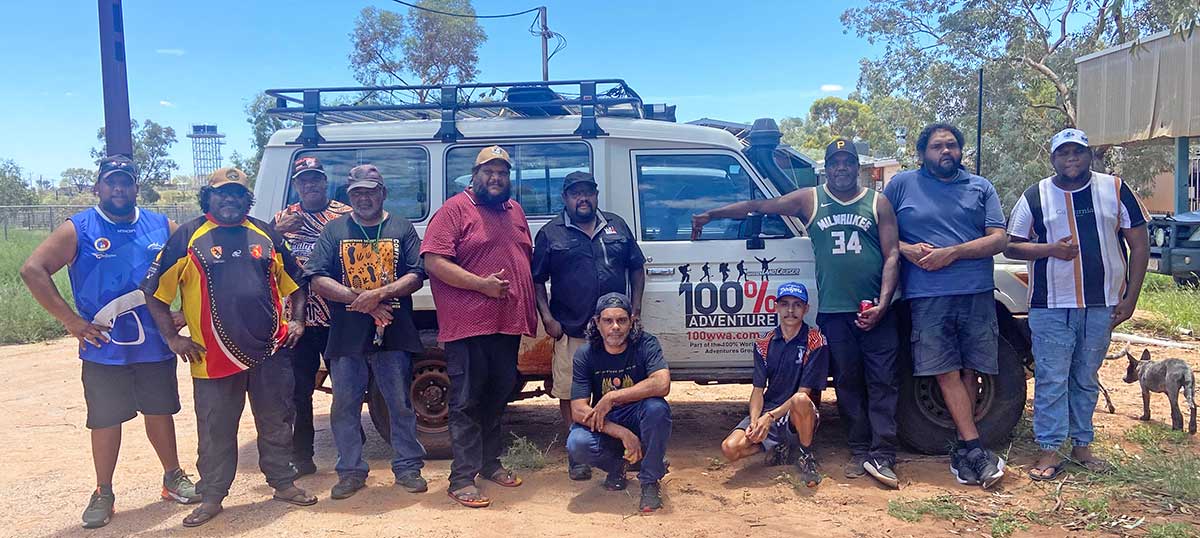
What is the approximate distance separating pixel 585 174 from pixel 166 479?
2762 millimetres

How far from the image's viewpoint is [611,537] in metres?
3.94

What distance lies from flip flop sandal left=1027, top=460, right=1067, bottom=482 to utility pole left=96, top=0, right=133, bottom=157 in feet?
25.5

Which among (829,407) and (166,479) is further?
(829,407)

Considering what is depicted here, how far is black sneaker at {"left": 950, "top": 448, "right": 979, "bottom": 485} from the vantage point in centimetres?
450

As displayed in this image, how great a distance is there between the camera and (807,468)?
465 cm

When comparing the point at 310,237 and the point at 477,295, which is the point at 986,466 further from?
the point at 310,237

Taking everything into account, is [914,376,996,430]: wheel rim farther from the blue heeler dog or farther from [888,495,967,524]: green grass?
the blue heeler dog

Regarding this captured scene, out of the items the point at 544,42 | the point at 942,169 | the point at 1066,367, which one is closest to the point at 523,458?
the point at 942,169

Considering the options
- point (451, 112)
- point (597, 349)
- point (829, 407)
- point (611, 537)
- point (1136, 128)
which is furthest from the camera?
point (1136, 128)

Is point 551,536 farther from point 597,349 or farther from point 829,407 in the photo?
point 829,407

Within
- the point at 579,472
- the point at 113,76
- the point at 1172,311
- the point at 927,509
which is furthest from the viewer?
the point at 1172,311

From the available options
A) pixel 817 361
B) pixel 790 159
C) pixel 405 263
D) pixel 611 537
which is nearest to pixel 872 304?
pixel 817 361

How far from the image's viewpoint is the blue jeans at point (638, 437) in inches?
170

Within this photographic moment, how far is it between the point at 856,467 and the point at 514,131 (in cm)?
275
